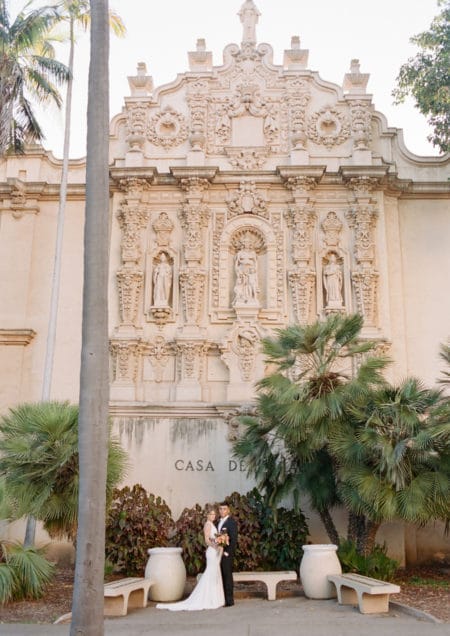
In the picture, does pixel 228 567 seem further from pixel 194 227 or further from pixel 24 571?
pixel 194 227

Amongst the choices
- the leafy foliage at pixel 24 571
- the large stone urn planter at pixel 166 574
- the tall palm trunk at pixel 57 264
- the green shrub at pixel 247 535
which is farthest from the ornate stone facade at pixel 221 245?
the leafy foliage at pixel 24 571

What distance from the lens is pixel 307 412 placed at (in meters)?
13.2

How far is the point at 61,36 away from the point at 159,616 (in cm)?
1479

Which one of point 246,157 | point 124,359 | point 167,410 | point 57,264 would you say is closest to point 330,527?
point 167,410

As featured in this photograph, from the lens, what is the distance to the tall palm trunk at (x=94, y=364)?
759 centimetres

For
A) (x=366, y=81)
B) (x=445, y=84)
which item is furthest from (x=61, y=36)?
(x=445, y=84)

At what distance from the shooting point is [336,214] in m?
19.0

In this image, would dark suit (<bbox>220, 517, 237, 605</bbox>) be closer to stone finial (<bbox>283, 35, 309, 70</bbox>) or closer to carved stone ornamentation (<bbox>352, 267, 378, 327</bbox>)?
carved stone ornamentation (<bbox>352, 267, 378, 327</bbox>)

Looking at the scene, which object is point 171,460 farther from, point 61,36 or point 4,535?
point 61,36

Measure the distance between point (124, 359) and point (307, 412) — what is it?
6054 mm

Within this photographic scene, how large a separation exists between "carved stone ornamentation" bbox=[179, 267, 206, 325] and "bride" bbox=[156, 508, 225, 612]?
724 cm

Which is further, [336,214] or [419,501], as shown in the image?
[336,214]

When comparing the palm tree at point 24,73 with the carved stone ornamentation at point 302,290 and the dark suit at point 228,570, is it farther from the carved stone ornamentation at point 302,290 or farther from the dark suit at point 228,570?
the dark suit at point 228,570

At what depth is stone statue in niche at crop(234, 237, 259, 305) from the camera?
1809cm
